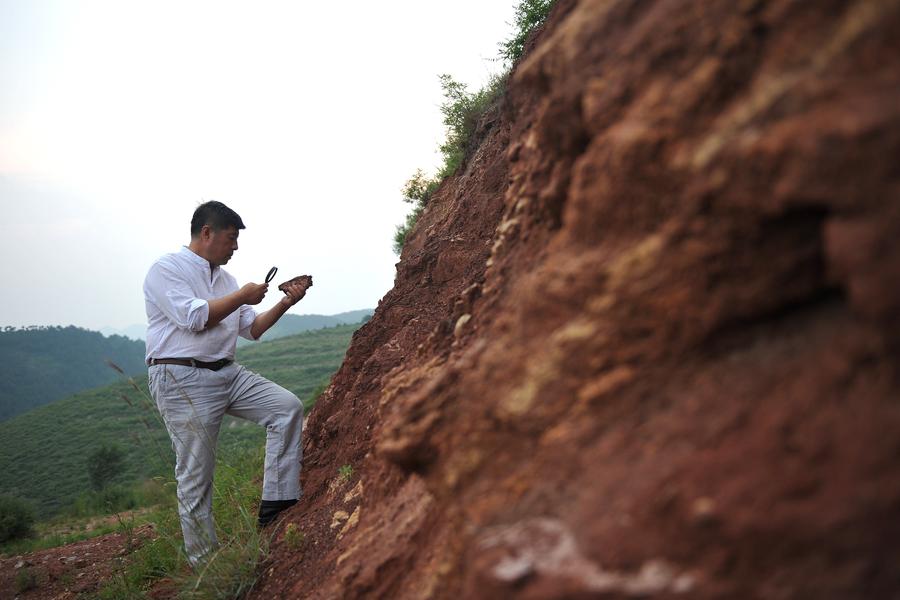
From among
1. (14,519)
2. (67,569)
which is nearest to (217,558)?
(67,569)

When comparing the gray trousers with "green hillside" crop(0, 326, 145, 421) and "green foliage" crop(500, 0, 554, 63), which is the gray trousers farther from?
"green hillside" crop(0, 326, 145, 421)

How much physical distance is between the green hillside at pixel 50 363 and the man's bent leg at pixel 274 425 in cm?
5977

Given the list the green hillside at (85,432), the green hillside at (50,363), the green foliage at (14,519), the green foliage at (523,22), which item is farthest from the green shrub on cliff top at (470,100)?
the green hillside at (50,363)

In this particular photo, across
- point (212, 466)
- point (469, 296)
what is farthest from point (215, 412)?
point (469, 296)

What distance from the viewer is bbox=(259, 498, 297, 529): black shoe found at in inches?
165

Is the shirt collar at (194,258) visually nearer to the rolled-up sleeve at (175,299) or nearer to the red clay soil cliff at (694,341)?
the rolled-up sleeve at (175,299)

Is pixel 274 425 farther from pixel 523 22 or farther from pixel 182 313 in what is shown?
pixel 523 22

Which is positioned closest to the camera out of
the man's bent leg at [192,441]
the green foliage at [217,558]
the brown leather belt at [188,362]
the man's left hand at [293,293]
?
the green foliage at [217,558]

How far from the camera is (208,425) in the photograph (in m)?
3.95

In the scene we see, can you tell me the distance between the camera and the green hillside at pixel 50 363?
191ft

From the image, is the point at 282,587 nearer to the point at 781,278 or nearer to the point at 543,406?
the point at 543,406

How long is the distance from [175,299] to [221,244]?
0.57m

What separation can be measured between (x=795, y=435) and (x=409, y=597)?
140 cm

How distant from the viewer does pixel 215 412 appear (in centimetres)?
401
